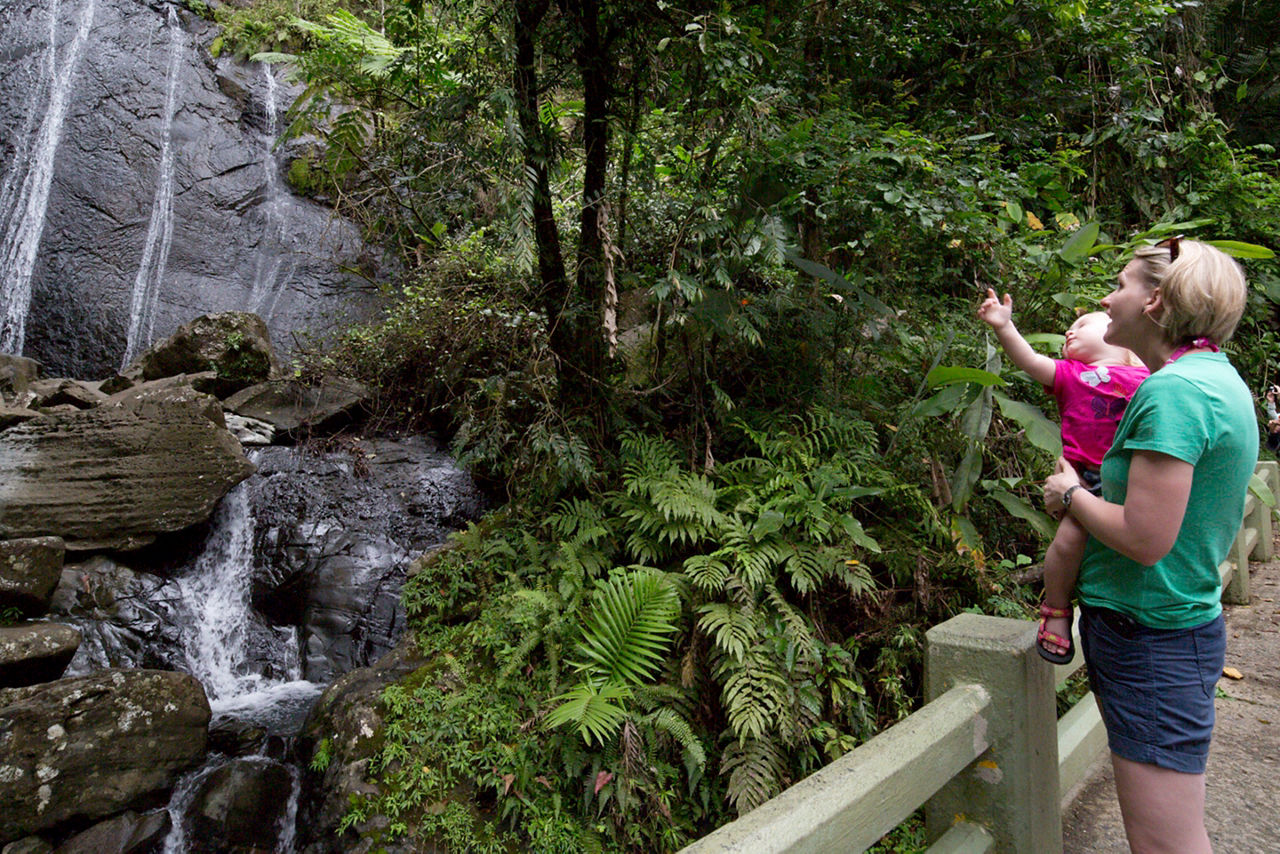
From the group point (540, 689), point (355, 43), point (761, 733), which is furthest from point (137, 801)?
point (355, 43)

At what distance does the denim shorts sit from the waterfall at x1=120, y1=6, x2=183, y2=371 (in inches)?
480

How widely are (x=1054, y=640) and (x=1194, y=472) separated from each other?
62 cm

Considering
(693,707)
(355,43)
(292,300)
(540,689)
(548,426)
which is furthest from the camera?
(292,300)

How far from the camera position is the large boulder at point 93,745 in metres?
3.89

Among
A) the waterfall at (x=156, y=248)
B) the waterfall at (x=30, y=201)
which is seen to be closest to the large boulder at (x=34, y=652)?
the waterfall at (x=156, y=248)

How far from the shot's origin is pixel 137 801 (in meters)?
4.18

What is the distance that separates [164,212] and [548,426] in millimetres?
10920

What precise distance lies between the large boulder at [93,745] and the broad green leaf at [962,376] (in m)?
4.89

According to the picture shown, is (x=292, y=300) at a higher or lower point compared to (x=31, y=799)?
higher

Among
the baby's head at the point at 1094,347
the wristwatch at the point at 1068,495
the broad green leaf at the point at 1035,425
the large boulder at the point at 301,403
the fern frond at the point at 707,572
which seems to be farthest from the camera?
the large boulder at the point at 301,403

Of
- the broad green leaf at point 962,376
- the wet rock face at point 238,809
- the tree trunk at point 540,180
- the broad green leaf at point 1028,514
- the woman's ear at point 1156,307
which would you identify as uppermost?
the tree trunk at point 540,180

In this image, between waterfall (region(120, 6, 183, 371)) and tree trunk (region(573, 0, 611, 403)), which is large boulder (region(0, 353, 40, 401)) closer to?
waterfall (region(120, 6, 183, 371))

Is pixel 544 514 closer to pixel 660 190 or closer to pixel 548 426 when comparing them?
pixel 548 426

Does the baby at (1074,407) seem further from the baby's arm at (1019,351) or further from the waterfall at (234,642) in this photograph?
the waterfall at (234,642)
